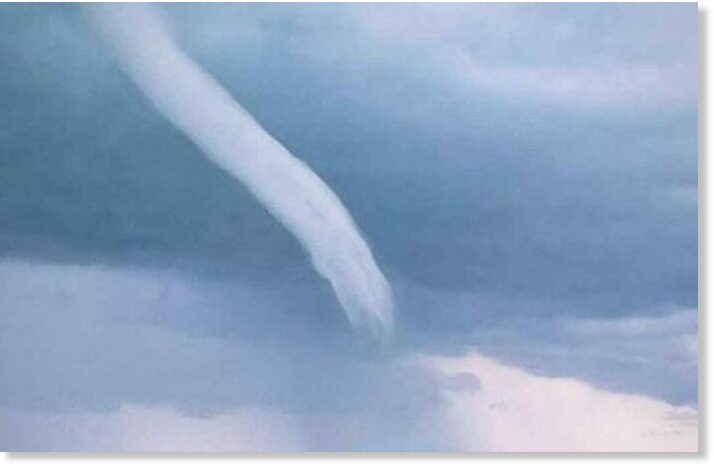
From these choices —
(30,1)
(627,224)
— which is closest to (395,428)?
(627,224)

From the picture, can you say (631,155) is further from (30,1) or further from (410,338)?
(30,1)

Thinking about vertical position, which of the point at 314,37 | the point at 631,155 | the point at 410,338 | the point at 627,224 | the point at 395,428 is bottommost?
the point at 395,428

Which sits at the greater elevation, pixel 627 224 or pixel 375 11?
pixel 375 11

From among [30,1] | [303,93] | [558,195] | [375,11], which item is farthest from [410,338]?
[30,1]

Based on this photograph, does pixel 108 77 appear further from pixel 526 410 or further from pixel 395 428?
pixel 526 410

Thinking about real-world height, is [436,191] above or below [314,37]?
below

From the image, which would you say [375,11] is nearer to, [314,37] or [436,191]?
[314,37]
